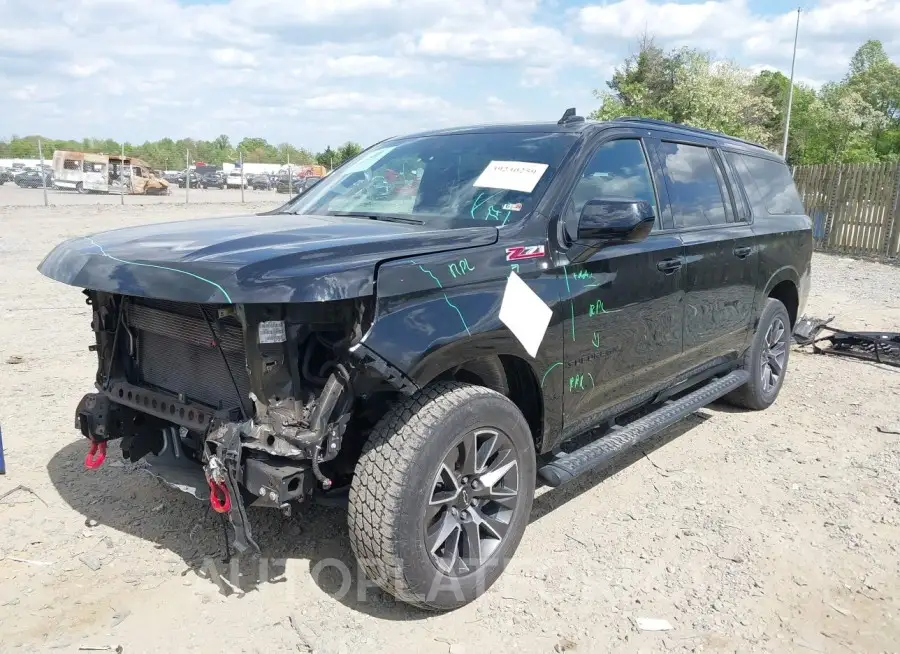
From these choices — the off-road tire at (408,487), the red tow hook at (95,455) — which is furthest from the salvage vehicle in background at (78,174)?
the off-road tire at (408,487)

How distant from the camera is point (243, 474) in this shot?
2.67 metres

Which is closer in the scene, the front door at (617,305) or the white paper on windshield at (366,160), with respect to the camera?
the front door at (617,305)

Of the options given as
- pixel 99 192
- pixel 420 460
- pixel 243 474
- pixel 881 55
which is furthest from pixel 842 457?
pixel 881 55

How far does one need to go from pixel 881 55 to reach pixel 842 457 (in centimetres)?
6700

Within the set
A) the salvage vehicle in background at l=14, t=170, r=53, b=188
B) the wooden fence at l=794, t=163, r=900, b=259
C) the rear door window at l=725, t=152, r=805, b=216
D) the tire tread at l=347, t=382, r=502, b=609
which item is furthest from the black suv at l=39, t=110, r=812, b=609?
the salvage vehicle in background at l=14, t=170, r=53, b=188

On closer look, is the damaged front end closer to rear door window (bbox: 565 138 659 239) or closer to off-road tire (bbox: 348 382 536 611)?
off-road tire (bbox: 348 382 536 611)

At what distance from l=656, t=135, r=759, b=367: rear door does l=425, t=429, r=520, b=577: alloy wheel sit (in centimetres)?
173

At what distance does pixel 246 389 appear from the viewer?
2848 mm

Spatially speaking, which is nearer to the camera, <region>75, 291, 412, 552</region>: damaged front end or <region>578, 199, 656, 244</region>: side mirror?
<region>75, 291, 412, 552</region>: damaged front end

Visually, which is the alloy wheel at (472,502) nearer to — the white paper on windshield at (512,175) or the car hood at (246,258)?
the car hood at (246,258)

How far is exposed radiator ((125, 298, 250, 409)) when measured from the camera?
2838 millimetres

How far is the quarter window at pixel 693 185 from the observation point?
4.27 metres

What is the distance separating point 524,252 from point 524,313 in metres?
0.27

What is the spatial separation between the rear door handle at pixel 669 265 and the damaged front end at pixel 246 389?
1.78m
